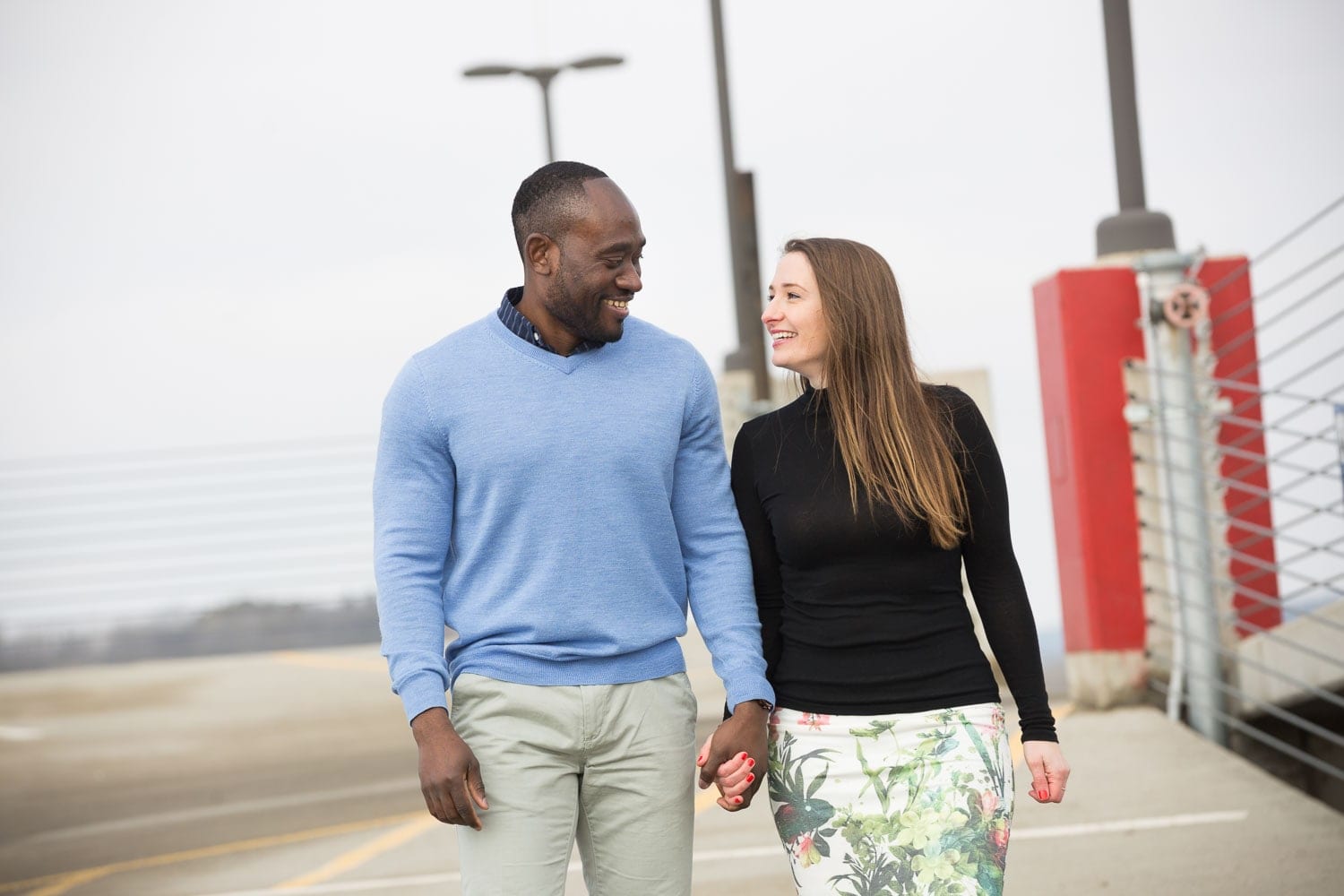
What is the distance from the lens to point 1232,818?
5.85 m

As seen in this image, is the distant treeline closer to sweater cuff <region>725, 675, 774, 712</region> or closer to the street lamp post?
Answer: the street lamp post

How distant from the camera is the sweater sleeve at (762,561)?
3.27 m

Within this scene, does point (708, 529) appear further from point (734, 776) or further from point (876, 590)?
point (734, 776)

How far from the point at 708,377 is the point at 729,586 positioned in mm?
448

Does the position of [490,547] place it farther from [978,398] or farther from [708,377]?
[978,398]

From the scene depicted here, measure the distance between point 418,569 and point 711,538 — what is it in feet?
2.01

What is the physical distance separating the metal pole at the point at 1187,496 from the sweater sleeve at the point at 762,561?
14.2 ft

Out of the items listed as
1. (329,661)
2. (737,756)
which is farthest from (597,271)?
(329,661)

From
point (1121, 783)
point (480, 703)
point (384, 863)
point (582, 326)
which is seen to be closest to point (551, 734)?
point (480, 703)

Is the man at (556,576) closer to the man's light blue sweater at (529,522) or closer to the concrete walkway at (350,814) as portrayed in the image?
the man's light blue sweater at (529,522)

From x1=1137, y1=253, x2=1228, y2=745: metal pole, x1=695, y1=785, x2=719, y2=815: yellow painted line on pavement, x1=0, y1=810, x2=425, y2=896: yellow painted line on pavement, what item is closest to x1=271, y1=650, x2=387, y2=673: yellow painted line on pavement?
x1=0, y1=810, x2=425, y2=896: yellow painted line on pavement

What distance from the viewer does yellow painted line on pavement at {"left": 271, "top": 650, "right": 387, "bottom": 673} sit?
1212 centimetres

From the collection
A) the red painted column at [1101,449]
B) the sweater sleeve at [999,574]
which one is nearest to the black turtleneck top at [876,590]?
the sweater sleeve at [999,574]

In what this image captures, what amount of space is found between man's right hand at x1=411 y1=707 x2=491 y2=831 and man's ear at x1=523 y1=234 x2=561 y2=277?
0.88m
